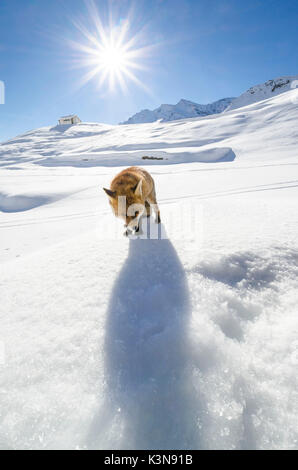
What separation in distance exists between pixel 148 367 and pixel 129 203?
7.11 ft

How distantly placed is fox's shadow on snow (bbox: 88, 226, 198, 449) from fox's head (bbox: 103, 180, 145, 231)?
1.12m

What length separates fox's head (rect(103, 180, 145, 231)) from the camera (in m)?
2.86

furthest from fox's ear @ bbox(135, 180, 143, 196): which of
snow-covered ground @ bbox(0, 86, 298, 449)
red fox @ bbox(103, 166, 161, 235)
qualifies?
snow-covered ground @ bbox(0, 86, 298, 449)

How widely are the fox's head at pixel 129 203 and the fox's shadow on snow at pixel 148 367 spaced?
3.66 ft

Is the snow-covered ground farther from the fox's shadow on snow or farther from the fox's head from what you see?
the fox's head

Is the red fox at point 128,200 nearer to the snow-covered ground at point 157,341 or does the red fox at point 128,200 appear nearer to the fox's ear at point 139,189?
the fox's ear at point 139,189

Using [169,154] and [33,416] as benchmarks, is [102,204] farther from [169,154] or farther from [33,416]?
[169,154]

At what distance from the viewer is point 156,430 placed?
3.19ft

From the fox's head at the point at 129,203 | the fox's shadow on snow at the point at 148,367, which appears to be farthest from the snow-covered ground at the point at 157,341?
the fox's head at the point at 129,203

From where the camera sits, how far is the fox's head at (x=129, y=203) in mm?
2863

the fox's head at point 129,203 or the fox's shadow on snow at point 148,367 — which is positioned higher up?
the fox's head at point 129,203

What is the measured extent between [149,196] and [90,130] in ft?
168

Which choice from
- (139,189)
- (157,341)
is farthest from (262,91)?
(157,341)
